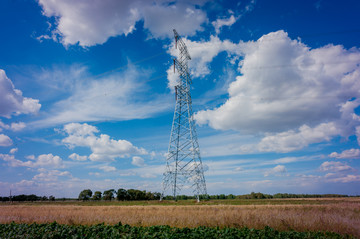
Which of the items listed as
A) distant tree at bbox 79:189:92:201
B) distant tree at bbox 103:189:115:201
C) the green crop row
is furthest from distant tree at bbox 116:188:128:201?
the green crop row

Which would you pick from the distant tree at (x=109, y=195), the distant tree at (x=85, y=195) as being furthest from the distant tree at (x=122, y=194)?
the distant tree at (x=85, y=195)

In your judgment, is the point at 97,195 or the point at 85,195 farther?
the point at 85,195

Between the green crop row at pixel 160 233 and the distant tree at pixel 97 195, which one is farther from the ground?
the green crop row at pixel 160 233

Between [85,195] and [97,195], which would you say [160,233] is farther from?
[85,195]

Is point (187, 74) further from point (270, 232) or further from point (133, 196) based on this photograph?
point (133, 196)

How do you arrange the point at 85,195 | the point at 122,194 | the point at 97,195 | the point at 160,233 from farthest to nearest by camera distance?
the point at 85,195 < the point at 97,195 < the point at 122,194 < the point at 160,233

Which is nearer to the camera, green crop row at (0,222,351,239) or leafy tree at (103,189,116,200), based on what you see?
green crop row at (0,222,351,239)

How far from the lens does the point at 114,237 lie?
412 inches

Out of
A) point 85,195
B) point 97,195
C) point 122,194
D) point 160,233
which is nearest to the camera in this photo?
point 160,233

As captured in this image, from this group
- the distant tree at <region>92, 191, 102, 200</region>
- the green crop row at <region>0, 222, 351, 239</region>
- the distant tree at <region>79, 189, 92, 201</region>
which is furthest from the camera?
the distant tree at <region>79, 189, 92, 201</region>

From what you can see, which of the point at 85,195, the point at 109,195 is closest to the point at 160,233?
the point at 109,195

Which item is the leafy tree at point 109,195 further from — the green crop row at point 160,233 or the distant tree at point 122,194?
the green crop row at point 160,233

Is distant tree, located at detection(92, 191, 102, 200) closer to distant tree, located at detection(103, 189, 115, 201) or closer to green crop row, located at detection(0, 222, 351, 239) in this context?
distant tree, located at detection(103, 189, 115, 201)

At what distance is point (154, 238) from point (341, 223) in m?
11.9
